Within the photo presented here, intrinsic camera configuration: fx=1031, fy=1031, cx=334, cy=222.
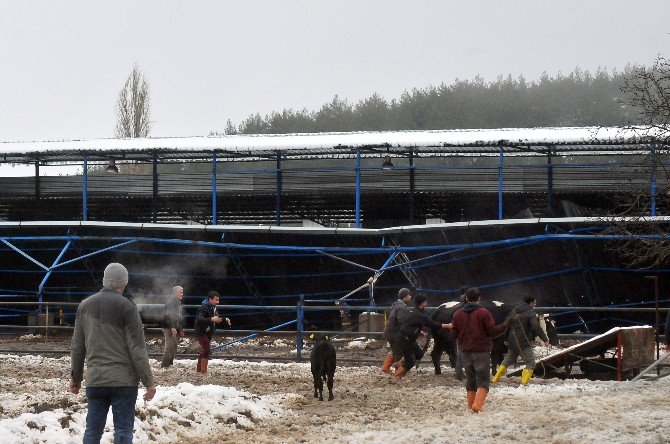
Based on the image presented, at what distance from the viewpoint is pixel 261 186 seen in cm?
3147

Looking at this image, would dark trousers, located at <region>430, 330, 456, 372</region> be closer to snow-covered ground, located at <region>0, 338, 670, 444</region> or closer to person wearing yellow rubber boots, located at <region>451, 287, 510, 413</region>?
snow-covered ground, located at <region>0, 338, 670, 444</region>

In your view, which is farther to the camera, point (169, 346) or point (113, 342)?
point (169, 346)

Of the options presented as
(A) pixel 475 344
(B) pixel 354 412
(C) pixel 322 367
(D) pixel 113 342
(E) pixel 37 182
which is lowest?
(B) pixel 354 412

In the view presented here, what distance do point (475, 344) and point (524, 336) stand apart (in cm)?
344

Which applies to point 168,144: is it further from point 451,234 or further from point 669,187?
point 669,187

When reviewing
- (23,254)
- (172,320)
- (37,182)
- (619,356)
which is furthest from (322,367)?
(37,182)

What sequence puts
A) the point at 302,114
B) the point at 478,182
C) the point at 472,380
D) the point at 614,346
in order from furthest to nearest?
the point at 302,114
the point at 478,182
the point at 614,346
the point at 472,380

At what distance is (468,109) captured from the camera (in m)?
68.6

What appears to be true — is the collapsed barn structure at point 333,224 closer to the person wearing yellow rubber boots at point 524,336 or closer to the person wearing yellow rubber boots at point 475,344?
the person wearing yellow rubber boots at point 524,336

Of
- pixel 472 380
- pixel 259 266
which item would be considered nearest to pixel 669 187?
pixel 472 380

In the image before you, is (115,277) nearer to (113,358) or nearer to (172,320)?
(113,358)

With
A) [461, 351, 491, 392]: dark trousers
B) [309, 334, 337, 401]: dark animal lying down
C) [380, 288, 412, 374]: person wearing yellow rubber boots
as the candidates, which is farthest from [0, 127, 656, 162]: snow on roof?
[461, 351, 491, 392]: dark trousers

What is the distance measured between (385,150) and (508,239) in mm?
4544

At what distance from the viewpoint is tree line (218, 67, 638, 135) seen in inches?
2640
